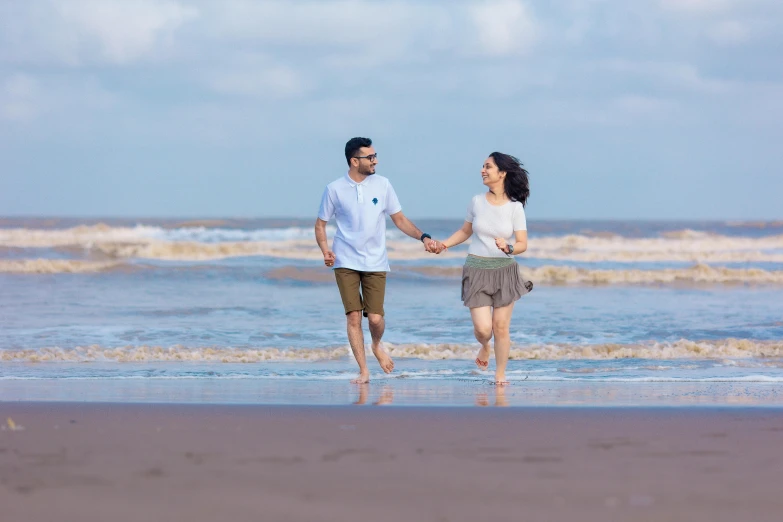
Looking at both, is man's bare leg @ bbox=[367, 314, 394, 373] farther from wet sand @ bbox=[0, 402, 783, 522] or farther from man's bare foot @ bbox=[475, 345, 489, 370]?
wet sand @ bbox=[0, 402, 783, 522]

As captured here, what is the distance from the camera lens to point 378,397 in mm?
6469

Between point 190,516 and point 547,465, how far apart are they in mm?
1624

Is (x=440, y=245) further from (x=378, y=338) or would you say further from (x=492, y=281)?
(x=378, y=338)

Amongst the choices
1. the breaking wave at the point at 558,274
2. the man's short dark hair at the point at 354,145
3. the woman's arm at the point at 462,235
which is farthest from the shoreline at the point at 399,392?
the breaking wave at the point at 558,274

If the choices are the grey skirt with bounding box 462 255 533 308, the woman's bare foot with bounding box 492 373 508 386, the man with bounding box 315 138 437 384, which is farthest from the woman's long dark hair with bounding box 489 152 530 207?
the woman's bare foot with bounding box 492 373 508 386

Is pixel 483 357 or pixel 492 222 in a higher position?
pixel 492 222

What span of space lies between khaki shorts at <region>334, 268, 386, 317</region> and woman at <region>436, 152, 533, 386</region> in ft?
2.20

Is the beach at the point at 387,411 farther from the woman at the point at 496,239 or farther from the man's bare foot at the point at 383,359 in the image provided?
the woman at the point at 496,239

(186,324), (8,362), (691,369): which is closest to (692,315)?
(691,369)

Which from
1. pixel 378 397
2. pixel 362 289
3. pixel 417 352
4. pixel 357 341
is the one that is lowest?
pixel 417 352

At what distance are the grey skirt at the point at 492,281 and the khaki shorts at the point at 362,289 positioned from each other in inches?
28.7

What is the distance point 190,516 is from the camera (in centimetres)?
335

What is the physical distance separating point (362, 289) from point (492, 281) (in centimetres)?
107

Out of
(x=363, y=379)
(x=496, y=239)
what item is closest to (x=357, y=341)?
(x=363, y=379)
